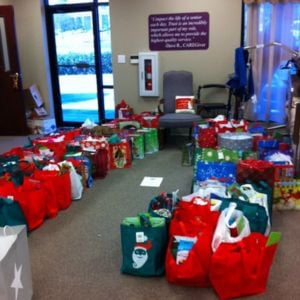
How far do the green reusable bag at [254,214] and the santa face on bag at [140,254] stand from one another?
0.50 m

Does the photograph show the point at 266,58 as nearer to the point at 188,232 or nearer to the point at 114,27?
the point at 114,27

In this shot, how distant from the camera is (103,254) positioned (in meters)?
2.47

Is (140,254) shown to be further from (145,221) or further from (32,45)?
(32,45)

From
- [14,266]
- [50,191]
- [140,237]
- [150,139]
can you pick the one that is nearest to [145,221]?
[140,237]

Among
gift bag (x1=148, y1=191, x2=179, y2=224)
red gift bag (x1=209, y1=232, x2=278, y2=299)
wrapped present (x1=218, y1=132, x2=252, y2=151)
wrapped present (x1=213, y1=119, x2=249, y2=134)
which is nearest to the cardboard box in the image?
wrapped present (x1=213, y1=119, x2=249, y2=134)

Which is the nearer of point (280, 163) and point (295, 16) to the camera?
point (280, 163)

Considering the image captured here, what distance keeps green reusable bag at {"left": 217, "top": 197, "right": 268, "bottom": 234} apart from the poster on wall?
3407mm

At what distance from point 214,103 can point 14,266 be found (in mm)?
3942

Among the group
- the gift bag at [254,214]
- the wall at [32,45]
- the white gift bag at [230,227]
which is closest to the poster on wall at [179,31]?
the wall at [32,45]

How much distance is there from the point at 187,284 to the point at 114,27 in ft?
13.8

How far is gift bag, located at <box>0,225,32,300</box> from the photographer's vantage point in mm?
1652

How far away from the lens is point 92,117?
6664 mm

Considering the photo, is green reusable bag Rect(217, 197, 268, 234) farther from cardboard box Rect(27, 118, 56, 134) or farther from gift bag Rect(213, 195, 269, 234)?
cardboard box Rect(27, 118, 56, 134)

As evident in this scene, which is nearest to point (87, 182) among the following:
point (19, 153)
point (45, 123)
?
point (19, 153)
